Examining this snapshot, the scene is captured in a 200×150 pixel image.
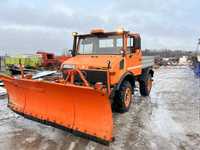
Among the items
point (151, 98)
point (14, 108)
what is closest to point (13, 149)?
point (14, 108)

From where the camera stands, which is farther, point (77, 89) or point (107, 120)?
point (77, 89)

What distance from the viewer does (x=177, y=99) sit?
9422 mm

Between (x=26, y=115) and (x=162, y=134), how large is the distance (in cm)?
283

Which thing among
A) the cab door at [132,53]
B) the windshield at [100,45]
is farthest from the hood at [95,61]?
the cab door at [132,53]

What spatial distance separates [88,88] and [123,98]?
229cm

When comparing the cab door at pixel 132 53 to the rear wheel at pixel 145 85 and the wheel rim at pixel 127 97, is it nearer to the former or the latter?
the wheel rim at pixel 127 97

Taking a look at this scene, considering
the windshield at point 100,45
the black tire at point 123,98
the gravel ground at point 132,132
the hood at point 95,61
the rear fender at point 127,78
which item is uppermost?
the windshield at point 100,45

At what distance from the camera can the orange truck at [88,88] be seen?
4.79 metres

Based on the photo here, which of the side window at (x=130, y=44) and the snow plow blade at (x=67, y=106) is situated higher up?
the side window at (x=130, y=44)

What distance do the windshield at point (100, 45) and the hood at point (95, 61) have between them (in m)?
0.22

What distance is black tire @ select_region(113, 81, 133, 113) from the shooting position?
684cm

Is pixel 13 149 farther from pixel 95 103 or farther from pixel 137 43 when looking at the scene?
pixel 137 43

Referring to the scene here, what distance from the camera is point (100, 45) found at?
7363 millimetres

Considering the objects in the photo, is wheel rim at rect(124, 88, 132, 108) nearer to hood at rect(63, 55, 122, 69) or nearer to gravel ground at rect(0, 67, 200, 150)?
gravel ground at rect(0, 67, 200, 150)
